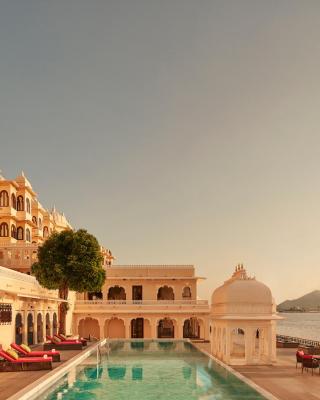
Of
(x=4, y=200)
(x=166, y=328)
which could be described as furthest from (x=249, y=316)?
(x=4, y=200)

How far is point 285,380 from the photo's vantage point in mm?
23578

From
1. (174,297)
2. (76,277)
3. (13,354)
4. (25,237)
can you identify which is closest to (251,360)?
(13,354)

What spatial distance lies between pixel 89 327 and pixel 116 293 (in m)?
5.42

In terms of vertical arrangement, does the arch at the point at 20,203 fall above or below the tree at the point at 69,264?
Result: above

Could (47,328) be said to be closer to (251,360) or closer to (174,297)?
(174,297)

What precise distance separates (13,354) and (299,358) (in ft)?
47.0

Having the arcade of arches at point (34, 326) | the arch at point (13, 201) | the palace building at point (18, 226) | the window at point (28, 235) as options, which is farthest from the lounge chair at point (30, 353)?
the window at point (28, 235)

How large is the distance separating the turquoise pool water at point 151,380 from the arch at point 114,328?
20194 millimetres

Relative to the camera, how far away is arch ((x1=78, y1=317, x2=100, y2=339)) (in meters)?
59.1

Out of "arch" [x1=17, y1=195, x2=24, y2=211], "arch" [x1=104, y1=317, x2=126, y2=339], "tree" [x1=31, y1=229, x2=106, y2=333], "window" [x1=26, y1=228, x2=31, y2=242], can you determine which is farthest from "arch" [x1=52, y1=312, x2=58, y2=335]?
"arch" [x1=17, y1=195, x2=24, y2=211]

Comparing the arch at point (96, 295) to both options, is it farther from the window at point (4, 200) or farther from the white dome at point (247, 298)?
the white dome at point (247, 298)

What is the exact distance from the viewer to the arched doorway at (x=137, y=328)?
59500 millimetres

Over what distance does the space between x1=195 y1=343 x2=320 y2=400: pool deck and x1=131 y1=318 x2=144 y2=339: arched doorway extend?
30.1 metres

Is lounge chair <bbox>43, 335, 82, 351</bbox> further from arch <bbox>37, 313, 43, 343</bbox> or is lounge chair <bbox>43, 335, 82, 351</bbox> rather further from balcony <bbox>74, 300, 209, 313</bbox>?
balcony <bbox>74, 300, 209, 313</bbox>
